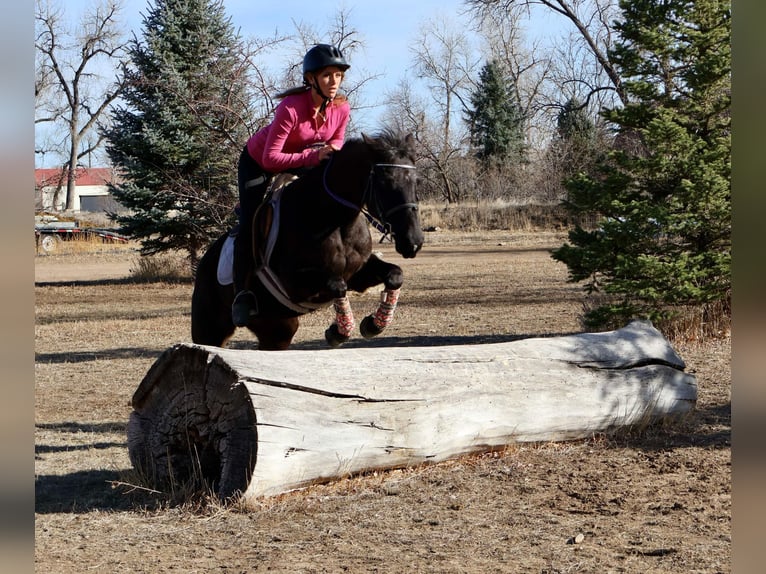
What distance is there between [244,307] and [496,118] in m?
44.3

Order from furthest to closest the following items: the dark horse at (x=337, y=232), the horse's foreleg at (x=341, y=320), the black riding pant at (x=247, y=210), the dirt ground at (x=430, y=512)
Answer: the black riding pant at (x=247, y=210) < the horse's foreleg at (x=341, y=320) < the dark horse at (x=337, y=232) < the dirt ground at (x=430, y=512)

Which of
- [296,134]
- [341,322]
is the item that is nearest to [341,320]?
[341,322]

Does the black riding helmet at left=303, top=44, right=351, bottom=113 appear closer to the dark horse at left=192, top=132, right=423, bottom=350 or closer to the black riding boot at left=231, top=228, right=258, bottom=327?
the dark horse at left=192, top=132, right=423, bottom=350

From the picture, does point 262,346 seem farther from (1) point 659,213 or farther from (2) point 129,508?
(1) point 659,213

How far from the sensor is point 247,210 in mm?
6344

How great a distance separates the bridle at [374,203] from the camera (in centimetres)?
544

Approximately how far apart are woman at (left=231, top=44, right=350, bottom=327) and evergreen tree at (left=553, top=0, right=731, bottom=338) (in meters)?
4.64

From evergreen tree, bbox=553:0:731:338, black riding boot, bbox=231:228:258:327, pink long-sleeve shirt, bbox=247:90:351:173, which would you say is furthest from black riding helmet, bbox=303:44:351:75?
evergreen tree, bbox=553:0:731:338

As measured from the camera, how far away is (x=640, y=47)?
398 inches

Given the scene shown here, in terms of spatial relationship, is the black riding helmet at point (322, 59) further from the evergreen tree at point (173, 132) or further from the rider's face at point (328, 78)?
the evergreen tree at point (173, 132)

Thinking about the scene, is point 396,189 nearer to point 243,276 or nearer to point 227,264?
point 243,276

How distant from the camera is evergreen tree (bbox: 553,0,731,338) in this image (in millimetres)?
A: 9672

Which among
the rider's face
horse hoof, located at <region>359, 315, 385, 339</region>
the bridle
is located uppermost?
the rider's face

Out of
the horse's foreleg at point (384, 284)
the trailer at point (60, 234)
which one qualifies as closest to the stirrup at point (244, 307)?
the horse's foreleg at point (384, 284)
